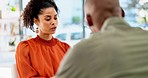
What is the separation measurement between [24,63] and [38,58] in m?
0.12

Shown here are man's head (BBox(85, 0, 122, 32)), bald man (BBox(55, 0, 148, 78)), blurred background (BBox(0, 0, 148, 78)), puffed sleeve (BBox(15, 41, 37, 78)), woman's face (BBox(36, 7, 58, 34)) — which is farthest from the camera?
blurred background (BBox(0, 0, 148, 78))

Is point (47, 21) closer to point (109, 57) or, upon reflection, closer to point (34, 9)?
point (34, 9)

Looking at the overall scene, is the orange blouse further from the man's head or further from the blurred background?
the blurred background

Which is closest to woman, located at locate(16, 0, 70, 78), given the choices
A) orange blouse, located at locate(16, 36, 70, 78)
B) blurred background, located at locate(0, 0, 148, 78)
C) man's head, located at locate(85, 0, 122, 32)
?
orange blouse, located at locate(16, 36, 70, 78)

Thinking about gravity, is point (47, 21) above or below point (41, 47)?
above

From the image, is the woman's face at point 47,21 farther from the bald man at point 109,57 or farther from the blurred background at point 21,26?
the blurred background at point 21,26

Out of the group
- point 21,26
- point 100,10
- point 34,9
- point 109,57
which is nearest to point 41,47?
point 34,9

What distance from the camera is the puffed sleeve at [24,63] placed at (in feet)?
6.98

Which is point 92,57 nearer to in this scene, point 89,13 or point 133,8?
point 89,13

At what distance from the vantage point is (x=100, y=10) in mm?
1032

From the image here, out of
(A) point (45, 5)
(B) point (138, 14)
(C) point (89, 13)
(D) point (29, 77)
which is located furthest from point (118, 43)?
(B) point (138, 14)

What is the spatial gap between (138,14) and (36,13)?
2.12 metres

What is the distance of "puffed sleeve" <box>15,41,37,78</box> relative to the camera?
213cm

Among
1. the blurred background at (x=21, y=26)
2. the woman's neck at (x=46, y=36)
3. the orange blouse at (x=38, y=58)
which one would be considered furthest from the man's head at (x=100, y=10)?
the blurred background at (x=21, y=26)
